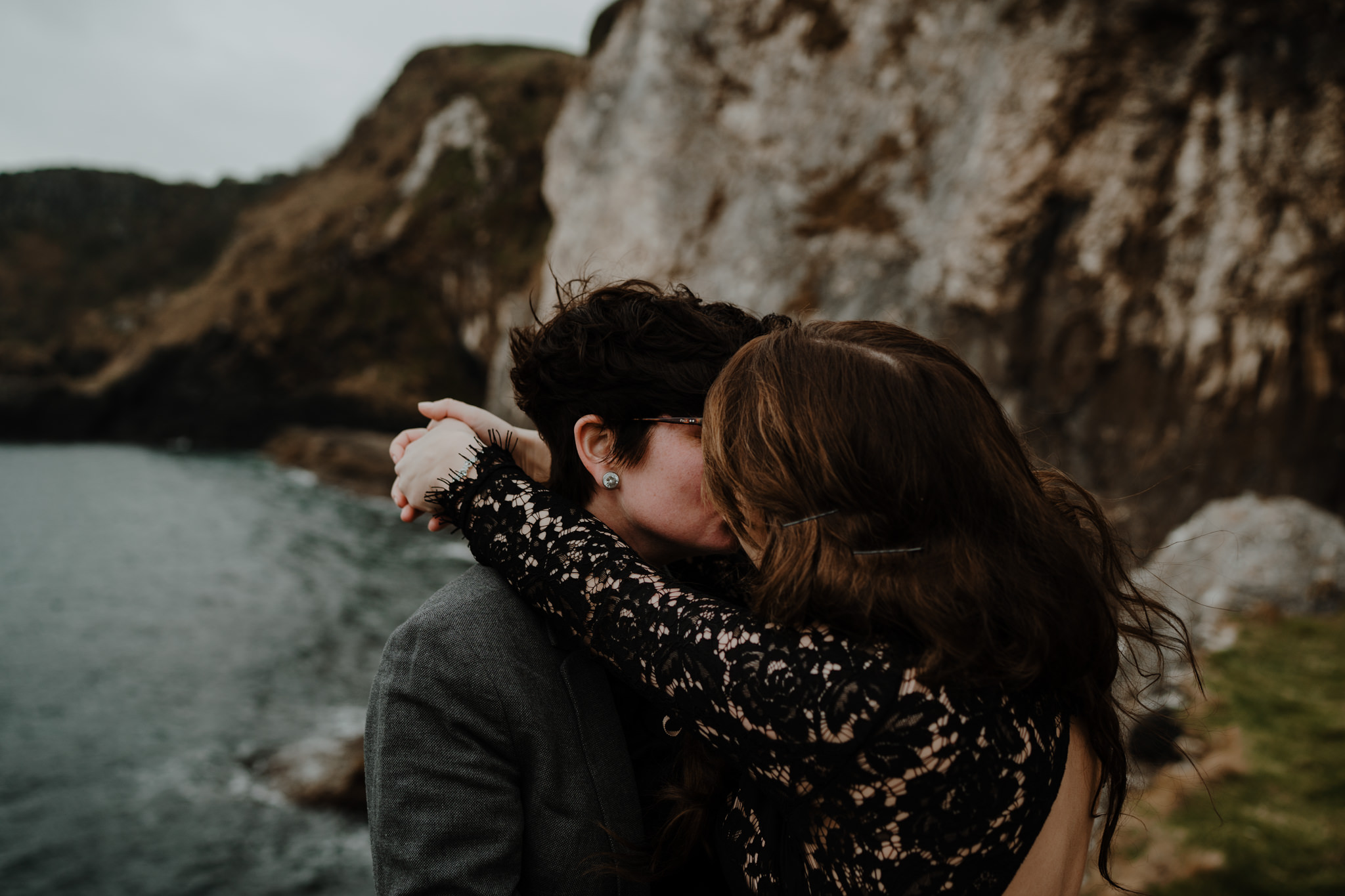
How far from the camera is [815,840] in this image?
146 cm

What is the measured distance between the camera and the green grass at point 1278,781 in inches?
178

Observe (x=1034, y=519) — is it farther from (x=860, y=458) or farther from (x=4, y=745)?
(x=4, y=745)

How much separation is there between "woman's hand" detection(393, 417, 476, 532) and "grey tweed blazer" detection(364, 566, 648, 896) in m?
0.27

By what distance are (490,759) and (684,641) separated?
1.99 ft

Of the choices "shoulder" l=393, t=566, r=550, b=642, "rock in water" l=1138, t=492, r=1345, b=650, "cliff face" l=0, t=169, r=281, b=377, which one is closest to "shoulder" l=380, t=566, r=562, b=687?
"shoulder" l=393, t=566, r=550, b=642

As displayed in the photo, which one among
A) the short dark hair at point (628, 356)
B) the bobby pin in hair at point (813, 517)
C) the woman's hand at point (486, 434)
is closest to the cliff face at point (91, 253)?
the woman's hand at point (486, 434)

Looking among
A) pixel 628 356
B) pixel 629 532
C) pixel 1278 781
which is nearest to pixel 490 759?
pixel 629 532

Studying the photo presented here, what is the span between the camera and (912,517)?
146cm

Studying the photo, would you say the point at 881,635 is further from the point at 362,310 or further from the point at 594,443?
the point at 362,310

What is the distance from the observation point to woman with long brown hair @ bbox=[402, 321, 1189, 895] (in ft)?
4.41

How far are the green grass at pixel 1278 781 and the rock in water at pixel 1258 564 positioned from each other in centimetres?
81

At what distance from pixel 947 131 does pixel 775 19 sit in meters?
7.78

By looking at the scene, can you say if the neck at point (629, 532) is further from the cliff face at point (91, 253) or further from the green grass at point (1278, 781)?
the cliff face at point (91, 253)

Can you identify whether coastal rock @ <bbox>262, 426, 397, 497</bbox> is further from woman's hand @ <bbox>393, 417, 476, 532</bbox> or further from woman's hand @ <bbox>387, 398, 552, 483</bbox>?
woman's hand @ <bbox>393, 417, 476, 532</bbox>
